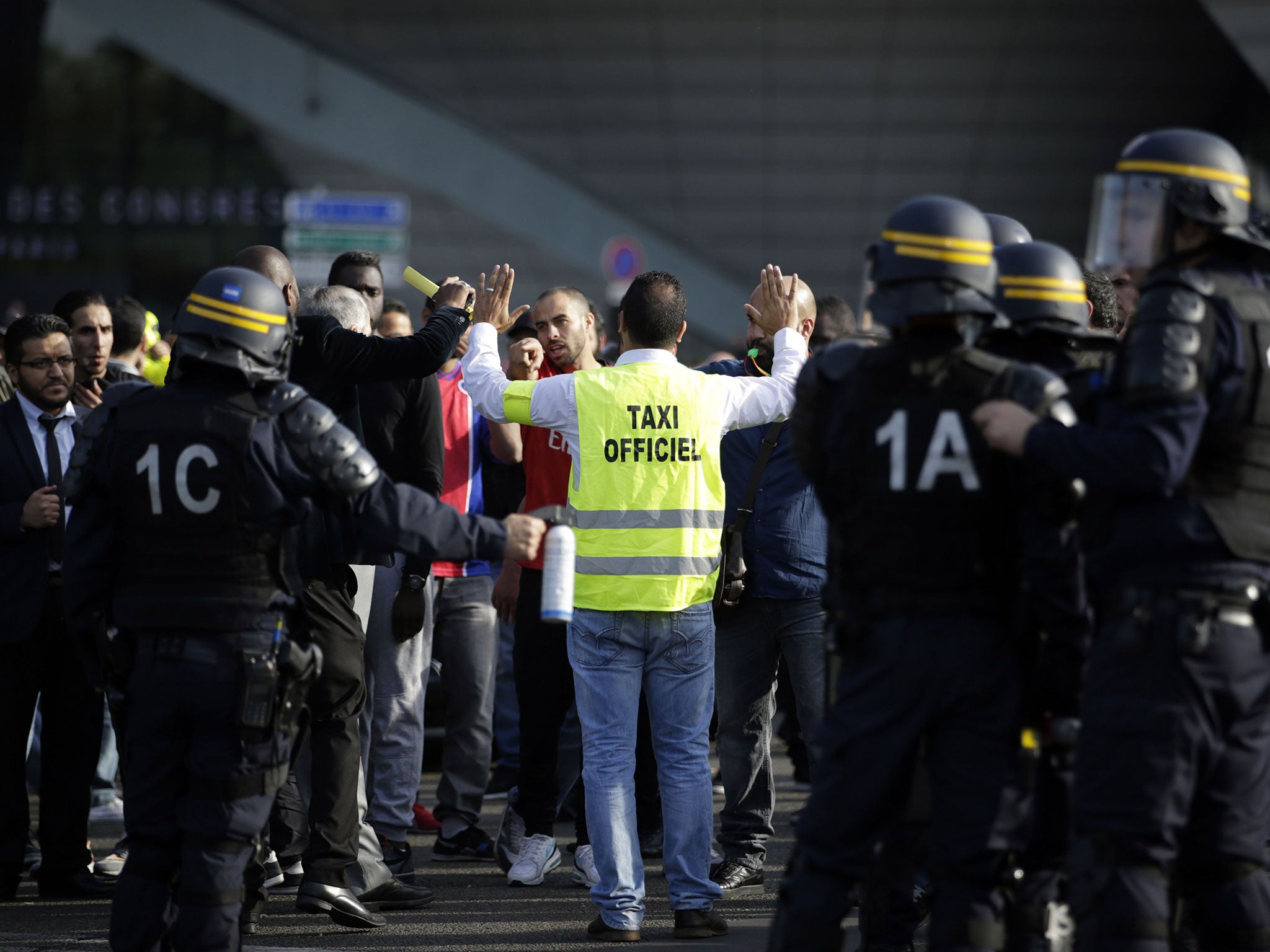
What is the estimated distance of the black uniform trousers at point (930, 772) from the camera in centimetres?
370

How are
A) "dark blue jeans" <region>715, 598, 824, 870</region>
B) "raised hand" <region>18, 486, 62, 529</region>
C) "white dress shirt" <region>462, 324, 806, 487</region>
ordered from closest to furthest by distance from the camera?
1. "white dress shirt" <region>462, 324, 806, 487</region>
2. "raised hand" <region>18, 486, 62, 529</region>
3. "dark blue jeans" <region>715, 598, 824, 870</region>

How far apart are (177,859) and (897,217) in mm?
2627

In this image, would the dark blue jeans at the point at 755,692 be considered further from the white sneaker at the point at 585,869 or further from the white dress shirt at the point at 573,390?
the white dress shirt at the point at 573,390

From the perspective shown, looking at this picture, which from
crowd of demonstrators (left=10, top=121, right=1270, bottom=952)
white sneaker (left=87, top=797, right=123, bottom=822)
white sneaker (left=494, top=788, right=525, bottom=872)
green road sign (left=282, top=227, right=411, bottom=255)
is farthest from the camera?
green road sign (left=282, top=227, right=411, bottom=255)

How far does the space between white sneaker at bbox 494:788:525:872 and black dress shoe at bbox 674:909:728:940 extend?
1106 millimetres

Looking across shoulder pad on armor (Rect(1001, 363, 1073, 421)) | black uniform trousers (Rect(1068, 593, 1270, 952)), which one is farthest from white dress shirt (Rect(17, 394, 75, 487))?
black uniform trousers (Rect(1068, 593, 1270, 952))

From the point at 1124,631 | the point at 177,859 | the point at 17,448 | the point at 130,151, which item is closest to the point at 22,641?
the point at 17,448

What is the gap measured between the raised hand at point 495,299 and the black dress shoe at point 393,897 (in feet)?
6.97

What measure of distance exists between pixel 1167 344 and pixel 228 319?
8.33 ft

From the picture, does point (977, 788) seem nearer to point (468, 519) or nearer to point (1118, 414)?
point (1118, 414)

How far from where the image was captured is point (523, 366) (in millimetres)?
7008

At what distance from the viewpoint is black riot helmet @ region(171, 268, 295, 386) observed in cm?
441

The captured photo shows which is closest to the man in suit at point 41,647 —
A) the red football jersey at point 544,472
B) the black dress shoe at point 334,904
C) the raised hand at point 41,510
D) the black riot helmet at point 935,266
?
the raised hand at point 41,510

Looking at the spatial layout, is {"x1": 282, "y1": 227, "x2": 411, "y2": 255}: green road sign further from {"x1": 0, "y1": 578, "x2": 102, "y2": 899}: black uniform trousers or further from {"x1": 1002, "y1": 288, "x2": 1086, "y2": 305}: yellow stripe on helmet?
{"x1": 1002, "y1": 288, "x2": 1086, "y2": 305}: yellow stripe on helmet
